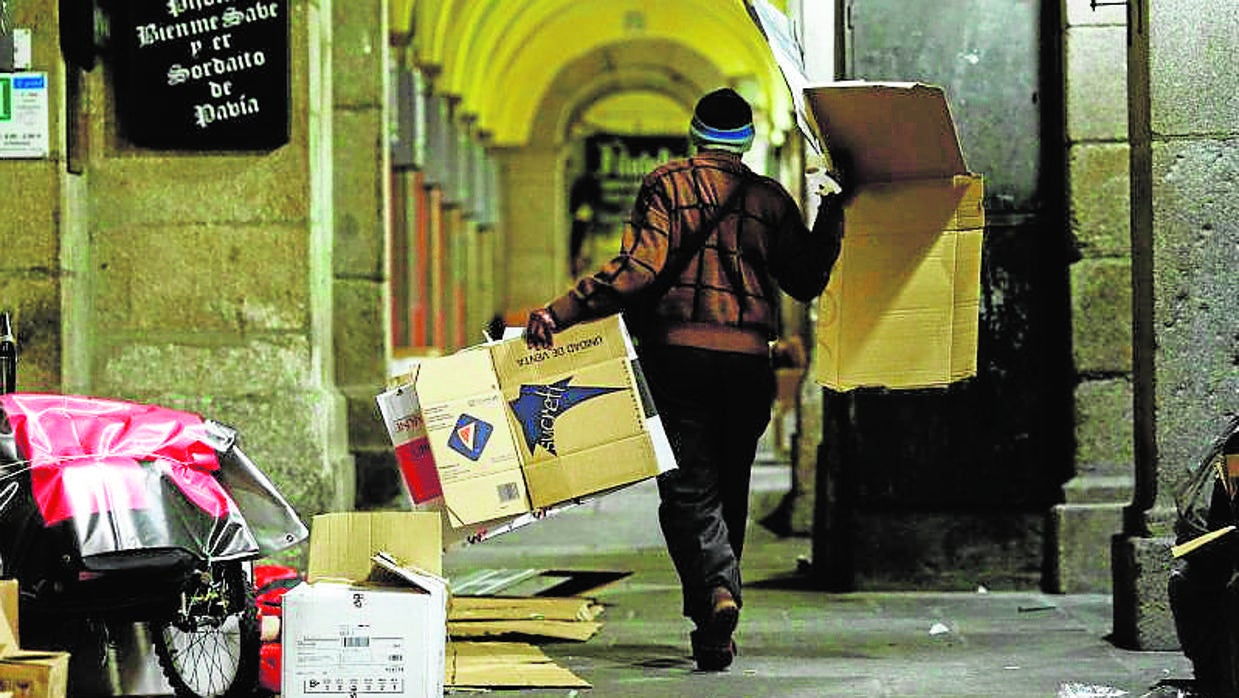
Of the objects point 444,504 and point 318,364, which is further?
point 318,364

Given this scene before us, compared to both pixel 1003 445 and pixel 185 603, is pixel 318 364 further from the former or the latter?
pixel 185 603

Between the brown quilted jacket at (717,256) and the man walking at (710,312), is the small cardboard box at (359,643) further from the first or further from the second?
the brown quilted jacket at (717,256)

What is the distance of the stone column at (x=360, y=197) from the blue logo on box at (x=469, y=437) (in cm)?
557

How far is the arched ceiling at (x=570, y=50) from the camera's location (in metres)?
26.1

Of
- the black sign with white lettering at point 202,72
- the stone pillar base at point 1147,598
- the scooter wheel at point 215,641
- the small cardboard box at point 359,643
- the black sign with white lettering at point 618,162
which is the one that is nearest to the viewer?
the small cardboard box at point 359,643

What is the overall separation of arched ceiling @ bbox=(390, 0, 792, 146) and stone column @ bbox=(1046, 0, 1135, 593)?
15227 millimetres

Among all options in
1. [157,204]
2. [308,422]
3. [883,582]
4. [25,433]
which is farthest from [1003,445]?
[25,433]

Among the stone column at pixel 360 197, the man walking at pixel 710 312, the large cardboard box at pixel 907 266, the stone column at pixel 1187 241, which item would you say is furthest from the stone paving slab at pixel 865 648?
the stone column at pixel 360 197

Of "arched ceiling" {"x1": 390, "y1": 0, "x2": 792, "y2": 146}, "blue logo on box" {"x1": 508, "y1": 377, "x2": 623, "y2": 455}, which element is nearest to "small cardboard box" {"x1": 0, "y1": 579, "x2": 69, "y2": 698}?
"blue logo on box" {"x1": 508, "y1": 377, "x2": 623, "y2": 455}

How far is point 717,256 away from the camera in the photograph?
676cm

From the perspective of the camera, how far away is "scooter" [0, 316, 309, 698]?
5.69m

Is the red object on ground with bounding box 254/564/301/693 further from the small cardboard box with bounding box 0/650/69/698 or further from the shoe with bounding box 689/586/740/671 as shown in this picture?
the shoe with bounding box 689/586/740/671

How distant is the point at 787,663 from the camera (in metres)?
6.89

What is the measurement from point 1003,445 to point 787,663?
7.72 feet
